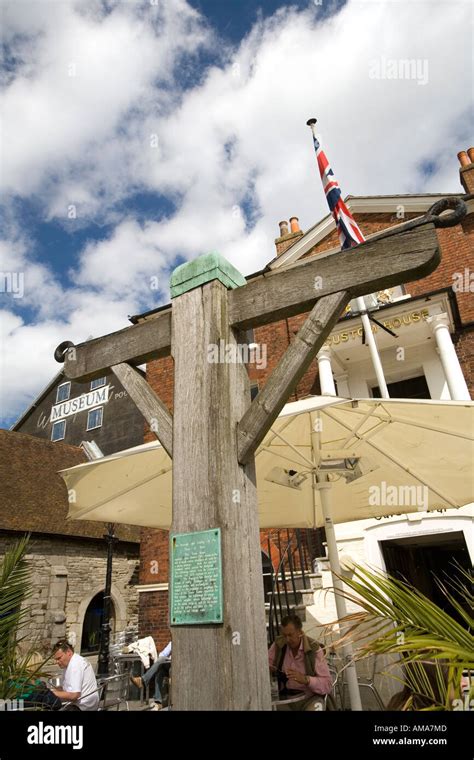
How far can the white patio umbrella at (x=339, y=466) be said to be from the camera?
4.27 meters

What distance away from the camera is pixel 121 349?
3.32 meters

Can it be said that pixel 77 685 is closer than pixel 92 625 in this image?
Yes

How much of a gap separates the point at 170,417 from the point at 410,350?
1009 cm

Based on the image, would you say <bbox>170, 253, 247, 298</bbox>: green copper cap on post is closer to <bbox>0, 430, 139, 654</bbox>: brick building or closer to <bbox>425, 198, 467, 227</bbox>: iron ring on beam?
<bbox>425, 198, 467, 227</bbox>: iron ring on beam

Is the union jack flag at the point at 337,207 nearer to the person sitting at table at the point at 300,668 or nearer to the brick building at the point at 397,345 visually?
the brick building at the point at 397,345

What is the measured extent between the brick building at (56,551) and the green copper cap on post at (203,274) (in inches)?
533

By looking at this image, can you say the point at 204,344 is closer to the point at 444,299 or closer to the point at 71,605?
the point at 444,299

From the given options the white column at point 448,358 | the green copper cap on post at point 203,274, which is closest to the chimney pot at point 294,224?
the white column at point 448,358

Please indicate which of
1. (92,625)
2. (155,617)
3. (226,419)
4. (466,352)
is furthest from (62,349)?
(92,625)

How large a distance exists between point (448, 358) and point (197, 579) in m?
9.23

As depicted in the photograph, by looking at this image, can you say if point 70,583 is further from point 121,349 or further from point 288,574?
point 121,349

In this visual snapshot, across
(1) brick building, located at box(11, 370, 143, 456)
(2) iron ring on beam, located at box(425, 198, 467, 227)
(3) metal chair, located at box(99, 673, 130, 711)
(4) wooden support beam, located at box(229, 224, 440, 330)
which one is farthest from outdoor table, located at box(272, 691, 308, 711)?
(1) brick building, located at box(11, 370, 143, 456)
